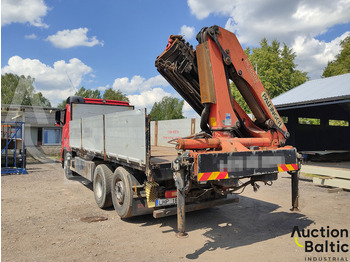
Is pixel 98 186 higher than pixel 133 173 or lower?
lower

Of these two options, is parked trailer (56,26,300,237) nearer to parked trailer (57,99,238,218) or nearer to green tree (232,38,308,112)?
parked trailer (57,99,238,218)

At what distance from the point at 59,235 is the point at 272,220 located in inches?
160

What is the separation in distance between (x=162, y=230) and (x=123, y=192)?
3.29 ft

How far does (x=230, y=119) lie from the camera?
4.92 m

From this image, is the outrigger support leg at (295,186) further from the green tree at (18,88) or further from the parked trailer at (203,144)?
the green tree at (18,88)

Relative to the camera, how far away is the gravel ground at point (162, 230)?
399 cm

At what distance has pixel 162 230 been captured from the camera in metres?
5.01

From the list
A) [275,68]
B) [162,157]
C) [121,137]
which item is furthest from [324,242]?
[275,68]

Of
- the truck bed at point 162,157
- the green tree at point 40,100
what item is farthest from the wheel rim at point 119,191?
the green tree at point 40,100

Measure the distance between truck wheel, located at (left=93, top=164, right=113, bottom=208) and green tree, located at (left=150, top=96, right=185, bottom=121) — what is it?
145 feet

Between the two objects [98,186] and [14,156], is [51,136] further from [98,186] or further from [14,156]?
[98,186]

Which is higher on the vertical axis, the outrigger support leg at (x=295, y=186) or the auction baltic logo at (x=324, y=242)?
the outrigger support leg at (x=295, y=186)

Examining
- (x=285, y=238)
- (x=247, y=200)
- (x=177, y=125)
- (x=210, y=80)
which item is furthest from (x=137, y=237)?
(x=177, y=125)

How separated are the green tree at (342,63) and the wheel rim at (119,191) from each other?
36.3 meters
